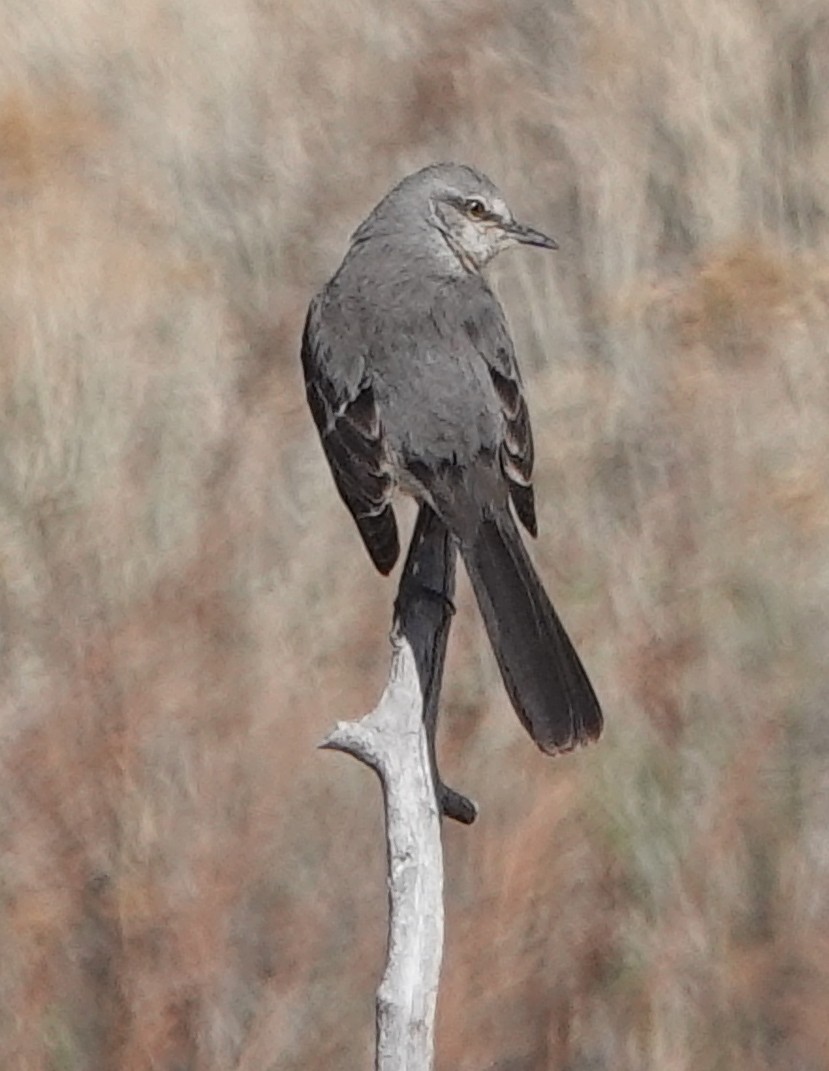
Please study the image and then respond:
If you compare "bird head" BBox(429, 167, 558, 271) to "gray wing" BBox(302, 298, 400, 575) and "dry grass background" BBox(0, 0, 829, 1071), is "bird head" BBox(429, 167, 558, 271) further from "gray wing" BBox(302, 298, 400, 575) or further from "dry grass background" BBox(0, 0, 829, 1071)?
"dry grass background" BBox(0, 0, 829, 1071)

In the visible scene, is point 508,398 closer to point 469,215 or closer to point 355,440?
point 355,440

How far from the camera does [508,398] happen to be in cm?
454

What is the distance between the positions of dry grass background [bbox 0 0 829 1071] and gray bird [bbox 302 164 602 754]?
0.74 m

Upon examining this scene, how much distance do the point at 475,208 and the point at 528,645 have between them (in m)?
1.29

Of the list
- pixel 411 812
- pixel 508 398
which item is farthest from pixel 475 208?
pixel 411 812

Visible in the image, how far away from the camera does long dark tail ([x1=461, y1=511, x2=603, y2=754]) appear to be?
395cm

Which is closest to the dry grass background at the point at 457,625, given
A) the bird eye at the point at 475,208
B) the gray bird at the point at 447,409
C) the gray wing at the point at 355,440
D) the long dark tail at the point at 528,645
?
the bird eye at the point at 475,208

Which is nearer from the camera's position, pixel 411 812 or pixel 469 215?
pixel 411 812

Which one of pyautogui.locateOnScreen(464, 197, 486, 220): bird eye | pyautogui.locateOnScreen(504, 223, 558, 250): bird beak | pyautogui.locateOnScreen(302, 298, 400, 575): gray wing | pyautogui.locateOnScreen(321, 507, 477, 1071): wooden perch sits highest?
pyautogui.locateOnScreen(464, 197, 486, 220): bird eye

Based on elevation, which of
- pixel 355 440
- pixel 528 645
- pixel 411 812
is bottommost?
pixel 411 812

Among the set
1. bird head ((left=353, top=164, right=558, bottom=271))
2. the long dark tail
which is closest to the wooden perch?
the long dark tail

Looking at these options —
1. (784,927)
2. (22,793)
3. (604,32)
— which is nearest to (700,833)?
(784,927)

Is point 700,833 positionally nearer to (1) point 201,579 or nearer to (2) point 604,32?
(1) point 201,579

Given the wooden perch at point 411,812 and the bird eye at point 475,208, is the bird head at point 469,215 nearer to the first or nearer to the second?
the bird eye at point 475,208
